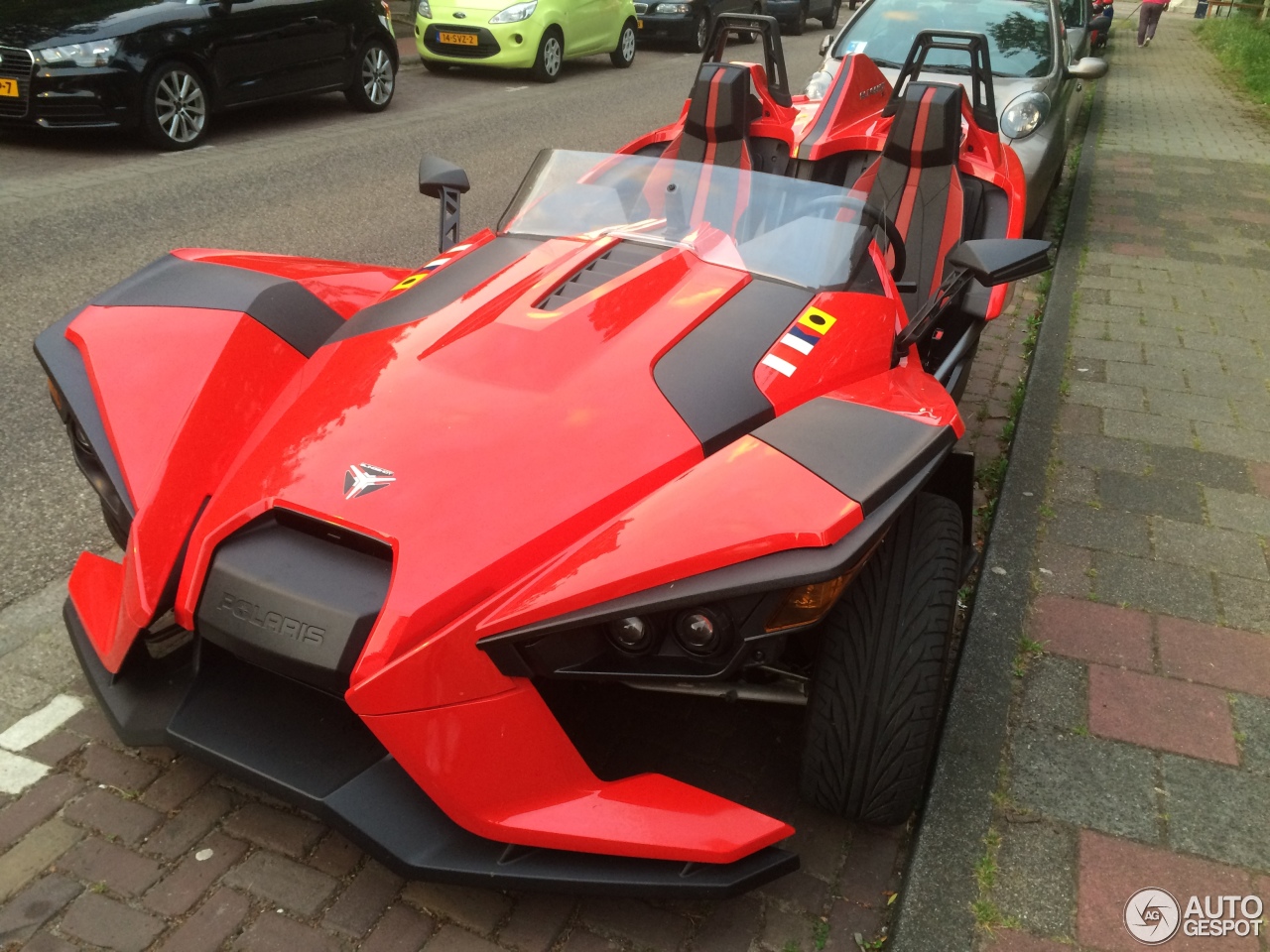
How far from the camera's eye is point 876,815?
7.48 feet

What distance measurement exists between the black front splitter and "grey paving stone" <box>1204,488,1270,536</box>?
→ 2489 millimetres

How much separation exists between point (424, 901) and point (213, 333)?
1.45 meters

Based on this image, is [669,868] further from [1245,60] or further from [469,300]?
[1245,60]

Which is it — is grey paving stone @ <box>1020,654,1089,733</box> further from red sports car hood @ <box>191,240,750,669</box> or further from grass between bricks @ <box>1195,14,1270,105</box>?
grass between bricks @ <box>1195,14,1270,105</box>

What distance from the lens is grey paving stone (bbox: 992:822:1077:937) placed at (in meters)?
2.17

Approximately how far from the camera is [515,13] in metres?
12.2

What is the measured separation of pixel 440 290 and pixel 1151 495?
2.69 meters

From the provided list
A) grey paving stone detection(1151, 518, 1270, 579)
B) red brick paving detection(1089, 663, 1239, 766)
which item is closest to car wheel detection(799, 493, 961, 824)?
red brick paving detection(1089, 663, 1239, 766)

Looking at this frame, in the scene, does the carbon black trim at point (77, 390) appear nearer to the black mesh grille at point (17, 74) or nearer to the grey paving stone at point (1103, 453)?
the grey paving stone at point (1103, 453)

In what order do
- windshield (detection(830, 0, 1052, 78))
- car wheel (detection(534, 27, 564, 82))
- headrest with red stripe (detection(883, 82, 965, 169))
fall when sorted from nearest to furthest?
headrest with red stripe (detection(883, 82, 965, 169))
windshield (detection(830, 0, 1052, 78))
car wheel (detection(534, 27, 564, 82))

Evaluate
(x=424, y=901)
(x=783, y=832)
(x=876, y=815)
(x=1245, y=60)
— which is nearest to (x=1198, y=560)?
(x=876, y=815)

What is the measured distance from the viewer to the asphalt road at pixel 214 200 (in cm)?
360

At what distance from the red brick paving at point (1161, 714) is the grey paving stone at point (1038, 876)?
44 cm

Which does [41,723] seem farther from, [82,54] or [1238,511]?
[82,54]
